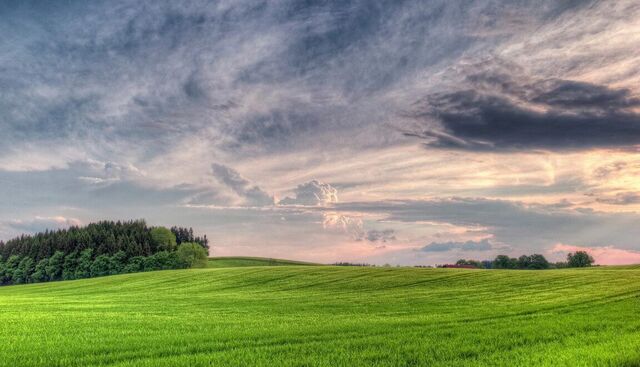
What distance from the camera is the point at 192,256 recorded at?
427 feet

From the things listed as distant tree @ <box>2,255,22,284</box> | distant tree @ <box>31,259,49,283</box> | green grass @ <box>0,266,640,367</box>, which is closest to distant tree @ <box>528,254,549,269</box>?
green grass @ <box>0,266,640,367</box>

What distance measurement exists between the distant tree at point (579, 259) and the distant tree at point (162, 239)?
4387 inches

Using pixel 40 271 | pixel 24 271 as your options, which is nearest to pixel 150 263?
pixel 40 271

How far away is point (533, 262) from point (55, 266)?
132 metres

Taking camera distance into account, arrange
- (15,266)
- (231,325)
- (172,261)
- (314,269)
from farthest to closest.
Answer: (15,266) → (172,261) → (314,269) → (231,325)

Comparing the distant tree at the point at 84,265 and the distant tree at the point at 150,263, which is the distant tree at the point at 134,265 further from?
the distant tree at the point at 84,265

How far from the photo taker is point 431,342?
1566 cm

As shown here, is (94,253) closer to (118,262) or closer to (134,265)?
(118,262)

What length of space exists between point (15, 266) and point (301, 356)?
160 metres

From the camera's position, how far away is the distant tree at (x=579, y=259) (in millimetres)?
125938

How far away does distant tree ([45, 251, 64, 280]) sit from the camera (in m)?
134

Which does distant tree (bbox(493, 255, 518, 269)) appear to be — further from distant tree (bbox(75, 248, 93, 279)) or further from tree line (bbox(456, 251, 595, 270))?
distant tree (bbox(75, 248, 93, 279))

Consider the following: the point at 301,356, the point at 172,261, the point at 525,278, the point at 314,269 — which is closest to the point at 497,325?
the point at 301,356

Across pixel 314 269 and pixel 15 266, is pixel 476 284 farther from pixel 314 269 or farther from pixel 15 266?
pixel 15 266
